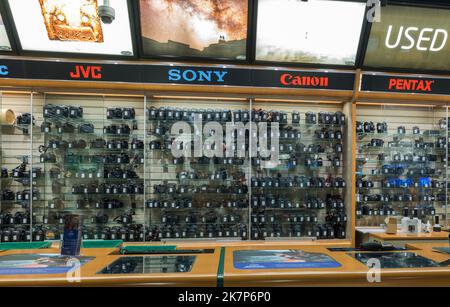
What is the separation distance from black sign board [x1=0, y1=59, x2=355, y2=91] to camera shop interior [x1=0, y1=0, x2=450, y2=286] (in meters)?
0.01

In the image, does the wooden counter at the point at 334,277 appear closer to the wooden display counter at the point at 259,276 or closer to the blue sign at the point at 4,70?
the wooden display counter at the point at 259,276

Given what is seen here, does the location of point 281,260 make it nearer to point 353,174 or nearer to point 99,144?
point 353,174

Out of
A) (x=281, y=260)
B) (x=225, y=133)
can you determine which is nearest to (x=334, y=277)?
(x=281, y=260)

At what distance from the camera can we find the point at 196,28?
Result: 175 inches

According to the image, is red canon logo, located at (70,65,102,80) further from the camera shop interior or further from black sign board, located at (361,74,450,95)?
black sign board, located at (361,74,450,95)

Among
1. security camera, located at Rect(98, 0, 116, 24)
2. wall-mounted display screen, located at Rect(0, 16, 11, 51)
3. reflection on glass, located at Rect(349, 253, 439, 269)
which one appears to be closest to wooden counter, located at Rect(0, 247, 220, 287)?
reflection on glass, located at Rect(349, 253, 439, 269)

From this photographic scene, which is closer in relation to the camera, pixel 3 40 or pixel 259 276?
pixel 259 276

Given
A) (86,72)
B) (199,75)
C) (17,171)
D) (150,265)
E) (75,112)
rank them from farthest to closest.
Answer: (75,112), (17,171), (199,75), (86,72), (150,265)

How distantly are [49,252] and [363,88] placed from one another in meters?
4.38

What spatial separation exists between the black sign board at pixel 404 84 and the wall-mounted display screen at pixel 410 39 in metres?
0.35

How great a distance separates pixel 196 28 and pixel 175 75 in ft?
2.57

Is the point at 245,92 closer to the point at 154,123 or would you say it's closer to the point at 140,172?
the point at 154,123

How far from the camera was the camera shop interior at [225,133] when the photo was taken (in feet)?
A: 14.2

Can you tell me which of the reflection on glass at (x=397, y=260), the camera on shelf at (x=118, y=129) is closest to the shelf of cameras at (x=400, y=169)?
the reflection on glass at (x=397, y=260)
